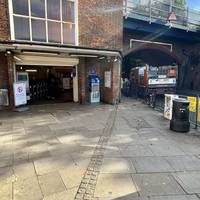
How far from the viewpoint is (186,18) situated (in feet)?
54.7

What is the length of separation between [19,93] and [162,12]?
1181 centimetres

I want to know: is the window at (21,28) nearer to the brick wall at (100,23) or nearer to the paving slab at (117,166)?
the brick wall at (100,23)

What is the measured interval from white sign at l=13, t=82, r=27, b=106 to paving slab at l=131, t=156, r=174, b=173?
693cm

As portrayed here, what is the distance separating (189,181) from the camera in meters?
3.94

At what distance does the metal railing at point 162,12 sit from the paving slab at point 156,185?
1190cm

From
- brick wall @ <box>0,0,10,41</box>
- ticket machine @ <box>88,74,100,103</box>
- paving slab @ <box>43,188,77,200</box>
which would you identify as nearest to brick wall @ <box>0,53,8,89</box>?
brick wall @ <box>0,0,10,41</box>

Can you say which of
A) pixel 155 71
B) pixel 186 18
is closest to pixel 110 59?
pixel 155 71

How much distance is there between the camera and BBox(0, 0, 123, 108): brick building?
9305 millimetres

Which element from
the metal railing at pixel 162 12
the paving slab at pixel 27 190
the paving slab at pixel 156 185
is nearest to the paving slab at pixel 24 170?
the paving slab at pixel 27 190

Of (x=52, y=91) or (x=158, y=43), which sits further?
(x=158, y=43)

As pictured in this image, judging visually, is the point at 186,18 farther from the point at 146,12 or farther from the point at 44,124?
the point at 44,124

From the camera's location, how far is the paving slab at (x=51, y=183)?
353 cm

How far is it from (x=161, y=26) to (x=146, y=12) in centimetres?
166

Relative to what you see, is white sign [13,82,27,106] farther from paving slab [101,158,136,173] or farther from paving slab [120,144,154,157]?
paving slab [101,158,136,173]
